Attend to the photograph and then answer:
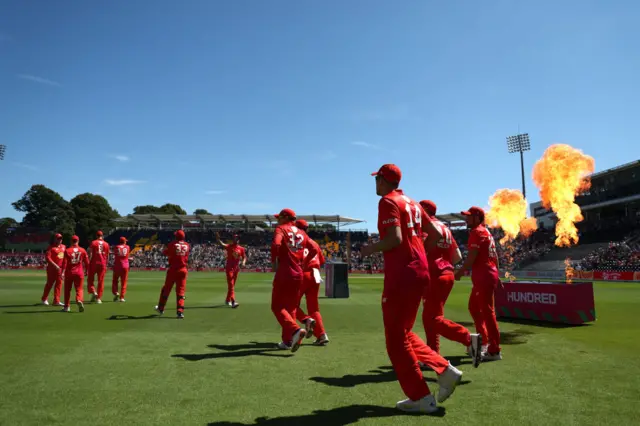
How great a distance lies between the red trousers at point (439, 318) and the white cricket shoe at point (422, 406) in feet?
5.11

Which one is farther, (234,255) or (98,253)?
(98,253)

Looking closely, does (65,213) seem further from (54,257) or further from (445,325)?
(445,325)

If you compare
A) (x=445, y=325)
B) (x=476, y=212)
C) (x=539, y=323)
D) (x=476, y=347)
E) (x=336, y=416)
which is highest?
(x=476, y=212)

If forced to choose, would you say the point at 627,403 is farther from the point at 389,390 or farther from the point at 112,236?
the point at 112,236

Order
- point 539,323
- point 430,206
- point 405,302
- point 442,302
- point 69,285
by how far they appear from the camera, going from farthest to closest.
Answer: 1. point 69,285
2. point 539,323
3. point 430,206
4. point 442,302
5. point 405,302

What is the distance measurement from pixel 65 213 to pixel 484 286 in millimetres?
96067

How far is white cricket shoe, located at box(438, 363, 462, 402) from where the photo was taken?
Answer: 3834 millimetres

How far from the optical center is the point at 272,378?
4.97 m

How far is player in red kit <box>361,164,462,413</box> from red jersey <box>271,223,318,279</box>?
2971mm

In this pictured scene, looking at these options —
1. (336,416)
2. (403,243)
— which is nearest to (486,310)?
(403,243)

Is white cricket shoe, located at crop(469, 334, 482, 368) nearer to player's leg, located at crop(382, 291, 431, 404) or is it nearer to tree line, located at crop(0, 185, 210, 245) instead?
player's leg, located at crop(382, 291, 431, 404)

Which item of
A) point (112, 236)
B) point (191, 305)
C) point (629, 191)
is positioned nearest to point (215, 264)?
point (112, 236)

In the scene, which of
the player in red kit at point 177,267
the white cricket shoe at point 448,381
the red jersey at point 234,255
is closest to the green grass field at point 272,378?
the white cricket shoe at point 448,381

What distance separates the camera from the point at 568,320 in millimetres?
9883
